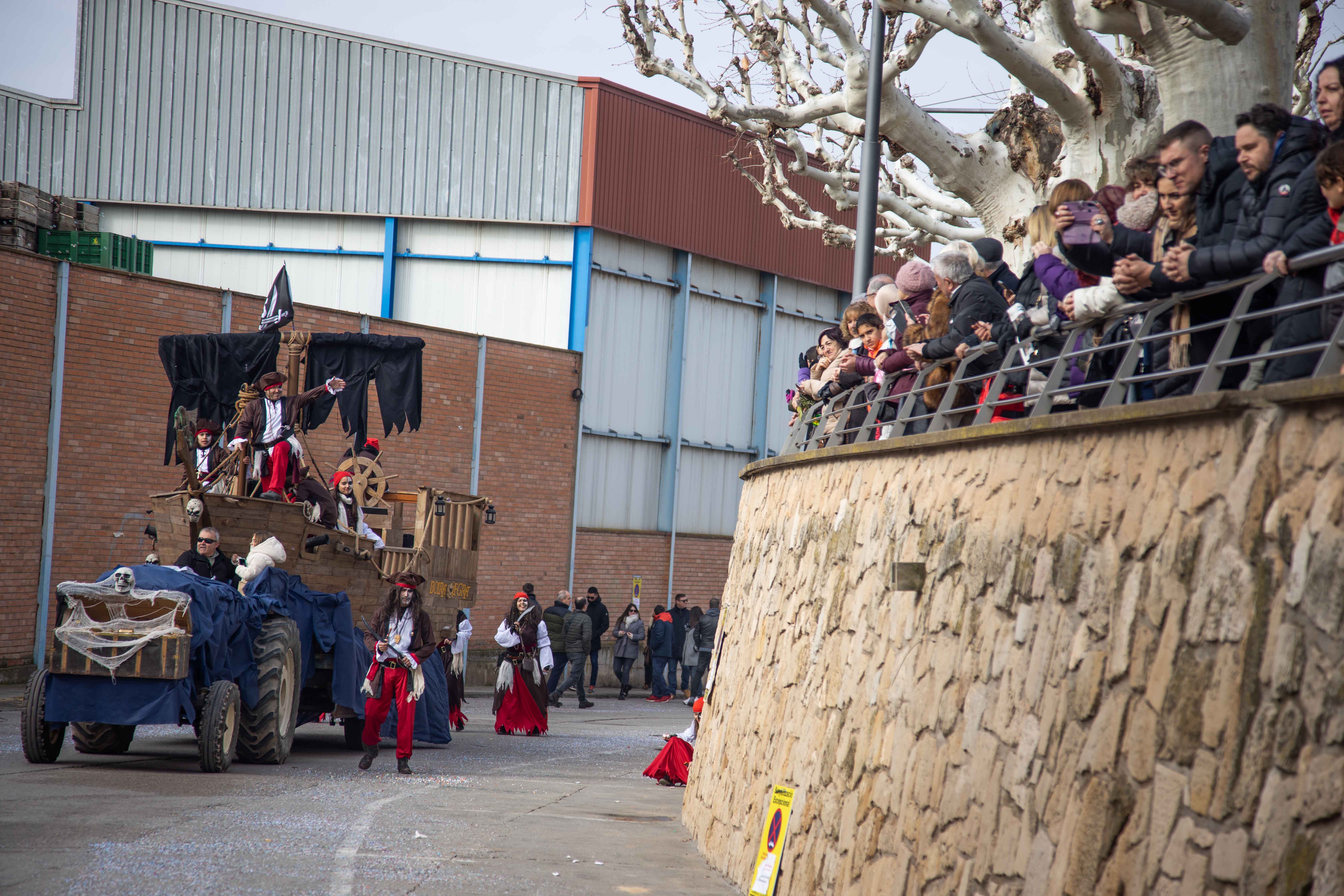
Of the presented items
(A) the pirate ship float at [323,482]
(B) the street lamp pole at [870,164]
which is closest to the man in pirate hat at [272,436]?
(A) the pirate ship float at [323,482]

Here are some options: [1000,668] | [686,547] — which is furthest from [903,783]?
[686,547]

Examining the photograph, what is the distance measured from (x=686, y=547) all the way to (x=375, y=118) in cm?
1187

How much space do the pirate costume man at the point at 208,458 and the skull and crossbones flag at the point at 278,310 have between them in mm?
1508

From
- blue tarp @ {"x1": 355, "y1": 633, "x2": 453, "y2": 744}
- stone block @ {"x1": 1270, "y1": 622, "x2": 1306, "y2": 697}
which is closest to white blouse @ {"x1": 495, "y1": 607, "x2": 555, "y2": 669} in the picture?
blue tarp @ {"x1": 355, "y1": 633, "x2": 453, "y2": 744}

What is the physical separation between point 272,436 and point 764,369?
1878 centimetres

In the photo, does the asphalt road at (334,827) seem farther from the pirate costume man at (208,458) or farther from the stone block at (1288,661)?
the stone block at (1288,661)

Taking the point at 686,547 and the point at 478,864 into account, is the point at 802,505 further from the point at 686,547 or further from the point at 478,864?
the point at 686,547

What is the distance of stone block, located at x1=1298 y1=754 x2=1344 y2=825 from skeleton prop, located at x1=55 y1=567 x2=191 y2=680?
9733 millimetres

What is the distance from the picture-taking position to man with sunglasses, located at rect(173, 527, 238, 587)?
13695mm

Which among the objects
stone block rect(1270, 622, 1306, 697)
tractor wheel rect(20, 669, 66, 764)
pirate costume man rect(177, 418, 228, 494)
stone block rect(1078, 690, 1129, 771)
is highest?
pirate costume man rect(177, 418, 228, 494)

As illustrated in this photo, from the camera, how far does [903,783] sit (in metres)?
6.45

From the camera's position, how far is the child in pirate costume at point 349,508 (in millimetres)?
16594

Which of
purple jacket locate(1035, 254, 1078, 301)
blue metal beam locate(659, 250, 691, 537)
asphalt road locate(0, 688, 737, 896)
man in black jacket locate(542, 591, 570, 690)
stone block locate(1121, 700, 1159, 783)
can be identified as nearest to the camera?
stone block locate(1121, 700, 1159, 783)

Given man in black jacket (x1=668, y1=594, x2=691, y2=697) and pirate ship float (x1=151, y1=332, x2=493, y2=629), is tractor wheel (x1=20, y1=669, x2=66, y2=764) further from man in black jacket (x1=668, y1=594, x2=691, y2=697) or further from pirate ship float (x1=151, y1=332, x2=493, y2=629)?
man in black jacket (x1=668, y1=594, x2=691, y2=697)
